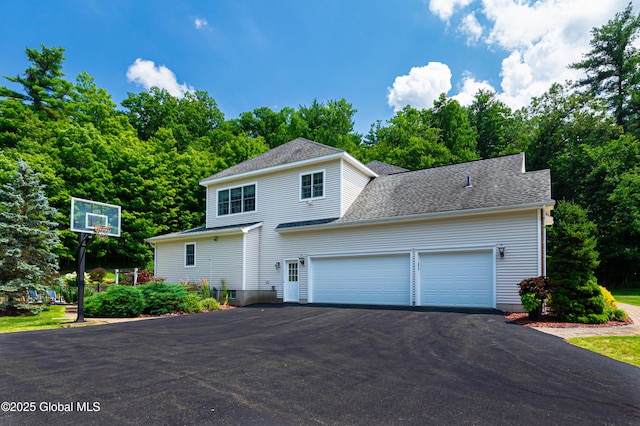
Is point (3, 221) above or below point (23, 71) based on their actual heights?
below

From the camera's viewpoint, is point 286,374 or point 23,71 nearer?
point 286,374

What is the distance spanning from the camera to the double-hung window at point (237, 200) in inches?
715

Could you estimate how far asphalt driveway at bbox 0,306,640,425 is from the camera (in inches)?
142

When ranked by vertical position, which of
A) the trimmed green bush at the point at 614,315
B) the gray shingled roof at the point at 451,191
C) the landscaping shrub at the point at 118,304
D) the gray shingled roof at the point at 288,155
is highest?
the gray shingled roof at the point at 288,155

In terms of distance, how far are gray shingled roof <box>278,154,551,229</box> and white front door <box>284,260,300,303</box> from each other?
5.83ft

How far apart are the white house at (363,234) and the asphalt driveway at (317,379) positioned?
13.5 feet

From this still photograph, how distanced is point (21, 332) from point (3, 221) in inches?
272

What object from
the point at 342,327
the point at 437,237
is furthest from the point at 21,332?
the point at 437,237

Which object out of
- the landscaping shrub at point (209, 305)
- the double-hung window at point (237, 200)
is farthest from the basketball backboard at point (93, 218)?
the double-hung window at point (237, 200)

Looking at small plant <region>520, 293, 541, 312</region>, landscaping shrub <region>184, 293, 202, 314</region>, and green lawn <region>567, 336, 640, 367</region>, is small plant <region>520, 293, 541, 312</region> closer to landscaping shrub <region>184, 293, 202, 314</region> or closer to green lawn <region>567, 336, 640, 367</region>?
green lawn <region>567, 336, 640, 367</region>

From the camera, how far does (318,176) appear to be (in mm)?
16406

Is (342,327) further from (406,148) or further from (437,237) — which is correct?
(406,148)

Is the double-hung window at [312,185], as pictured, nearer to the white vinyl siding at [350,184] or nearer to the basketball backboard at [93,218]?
the white vinyl siding at [350,184]

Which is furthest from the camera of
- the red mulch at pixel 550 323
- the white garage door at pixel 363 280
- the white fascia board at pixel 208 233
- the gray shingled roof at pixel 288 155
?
the gray shingled roof at pixel 288 155
